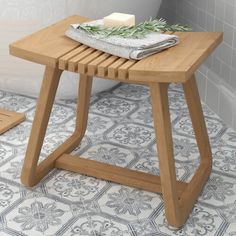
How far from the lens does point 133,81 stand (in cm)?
123

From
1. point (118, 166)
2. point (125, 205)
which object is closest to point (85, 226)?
point (125, 205)

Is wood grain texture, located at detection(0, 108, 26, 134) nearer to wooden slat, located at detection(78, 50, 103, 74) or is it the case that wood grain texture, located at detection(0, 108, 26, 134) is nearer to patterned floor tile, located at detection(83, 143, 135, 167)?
patterned floor tile, located at detection(83, 143, 135, 167)

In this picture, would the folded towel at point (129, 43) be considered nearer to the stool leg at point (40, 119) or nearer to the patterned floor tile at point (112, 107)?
the stool leg at point (40, 119)

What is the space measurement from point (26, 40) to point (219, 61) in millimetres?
791

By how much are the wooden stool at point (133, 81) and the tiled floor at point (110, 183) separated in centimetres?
4

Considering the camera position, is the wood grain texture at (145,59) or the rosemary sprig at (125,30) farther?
the rosemary sprig at (125,30)

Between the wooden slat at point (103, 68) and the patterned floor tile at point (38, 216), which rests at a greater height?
the wooden slat at point (103, 68)

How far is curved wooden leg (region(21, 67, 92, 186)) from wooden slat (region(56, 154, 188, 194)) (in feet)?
0.15

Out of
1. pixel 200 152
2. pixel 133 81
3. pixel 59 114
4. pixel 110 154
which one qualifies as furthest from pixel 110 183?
pixel 59 114

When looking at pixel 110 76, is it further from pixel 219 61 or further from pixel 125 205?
pixel 219 61

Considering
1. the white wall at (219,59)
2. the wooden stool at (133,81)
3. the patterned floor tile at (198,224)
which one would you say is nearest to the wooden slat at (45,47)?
the wooden stool at (133,81)

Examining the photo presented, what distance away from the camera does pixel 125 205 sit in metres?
1.39

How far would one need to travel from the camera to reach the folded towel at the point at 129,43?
123cm

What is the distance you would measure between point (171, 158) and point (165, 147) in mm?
38
